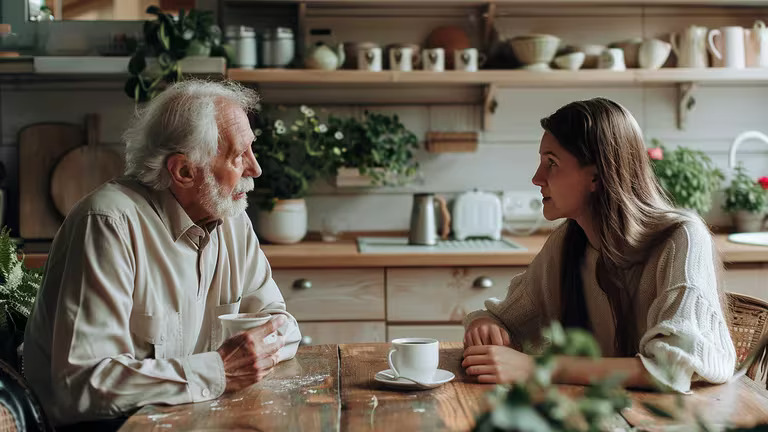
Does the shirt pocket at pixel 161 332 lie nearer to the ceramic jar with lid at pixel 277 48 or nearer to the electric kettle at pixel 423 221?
the electric kettle at pixel 423 221

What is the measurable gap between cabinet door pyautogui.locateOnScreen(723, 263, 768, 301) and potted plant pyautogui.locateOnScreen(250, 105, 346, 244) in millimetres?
1511

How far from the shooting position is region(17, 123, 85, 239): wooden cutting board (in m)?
3.32

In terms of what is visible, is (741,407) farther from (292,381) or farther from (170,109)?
(170,109)

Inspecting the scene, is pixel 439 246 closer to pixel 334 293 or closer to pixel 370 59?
pixel 334 293

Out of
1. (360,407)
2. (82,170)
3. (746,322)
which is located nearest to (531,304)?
(746,322)

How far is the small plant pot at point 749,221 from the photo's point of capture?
11.3 ft

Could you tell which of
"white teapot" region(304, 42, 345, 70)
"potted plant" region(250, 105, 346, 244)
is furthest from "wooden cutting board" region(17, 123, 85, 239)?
"white teapot" region(304, 42, 345, 70)

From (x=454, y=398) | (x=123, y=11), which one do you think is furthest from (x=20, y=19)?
(x=454, y=398)

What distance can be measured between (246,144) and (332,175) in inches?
64.0

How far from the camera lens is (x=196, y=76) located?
318 centimetres

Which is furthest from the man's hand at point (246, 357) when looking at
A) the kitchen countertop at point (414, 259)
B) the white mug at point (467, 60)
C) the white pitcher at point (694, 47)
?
the white pitcher at point (694, 47)

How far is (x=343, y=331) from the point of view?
2939 millimetres

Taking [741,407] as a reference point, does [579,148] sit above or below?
above

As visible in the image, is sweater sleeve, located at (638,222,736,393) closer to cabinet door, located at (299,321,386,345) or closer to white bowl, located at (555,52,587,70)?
cabinet door, located at (299,321,386,345)
